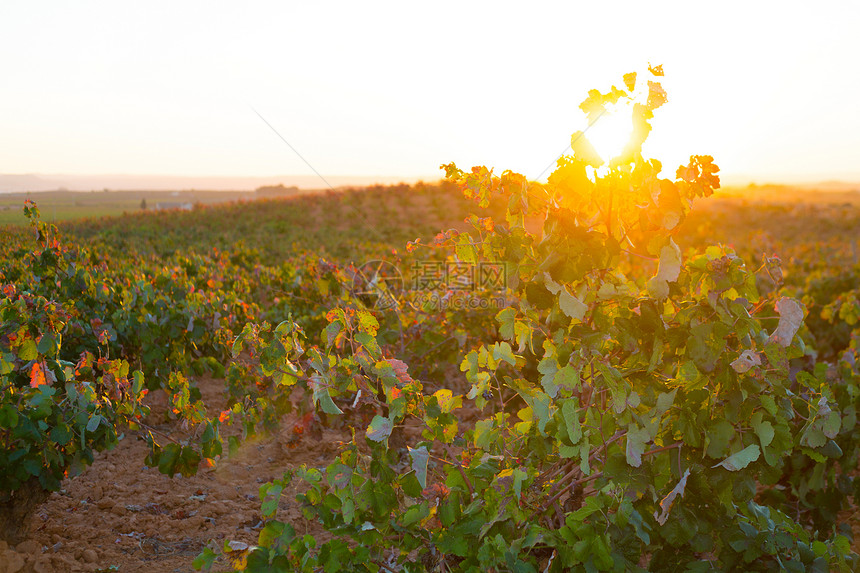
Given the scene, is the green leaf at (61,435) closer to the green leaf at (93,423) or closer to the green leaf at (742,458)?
the green leaf at (93,423)

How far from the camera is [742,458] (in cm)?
203

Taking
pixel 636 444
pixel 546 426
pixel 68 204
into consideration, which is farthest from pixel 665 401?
pixel 68 204

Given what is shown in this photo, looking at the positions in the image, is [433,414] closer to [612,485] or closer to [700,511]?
[612,485]

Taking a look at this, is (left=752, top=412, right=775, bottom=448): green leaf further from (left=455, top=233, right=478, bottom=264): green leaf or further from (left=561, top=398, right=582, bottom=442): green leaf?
(left=455, top=233, right=478, bottom=264): green leaf

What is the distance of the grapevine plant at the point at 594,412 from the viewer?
2.07 m

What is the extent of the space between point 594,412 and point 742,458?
1.73 feet

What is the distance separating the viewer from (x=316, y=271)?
5945 mm

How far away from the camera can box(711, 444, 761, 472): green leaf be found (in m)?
2.01

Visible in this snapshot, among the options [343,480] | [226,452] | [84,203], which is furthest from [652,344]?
[84,203]

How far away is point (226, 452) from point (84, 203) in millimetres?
3759

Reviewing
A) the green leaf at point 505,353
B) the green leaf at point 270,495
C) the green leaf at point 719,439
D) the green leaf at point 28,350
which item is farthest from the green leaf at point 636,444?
the green leaf at point 28,350
